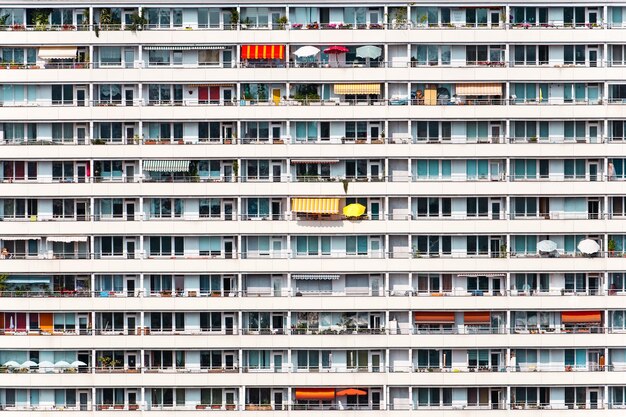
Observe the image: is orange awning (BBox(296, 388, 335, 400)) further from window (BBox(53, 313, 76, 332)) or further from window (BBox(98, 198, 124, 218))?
window (BBox(98, 198, 124, 218))

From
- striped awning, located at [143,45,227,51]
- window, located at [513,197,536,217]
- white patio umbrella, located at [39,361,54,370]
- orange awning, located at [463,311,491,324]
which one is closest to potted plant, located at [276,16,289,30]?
striped awning, located at [143,45,227,51]

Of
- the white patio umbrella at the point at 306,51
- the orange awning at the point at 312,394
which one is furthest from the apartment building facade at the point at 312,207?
the white patio umbrella at the point at 306,51

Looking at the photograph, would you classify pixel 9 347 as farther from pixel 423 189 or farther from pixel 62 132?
pixel 423 189

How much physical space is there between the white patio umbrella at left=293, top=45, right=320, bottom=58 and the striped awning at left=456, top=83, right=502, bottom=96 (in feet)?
35.2

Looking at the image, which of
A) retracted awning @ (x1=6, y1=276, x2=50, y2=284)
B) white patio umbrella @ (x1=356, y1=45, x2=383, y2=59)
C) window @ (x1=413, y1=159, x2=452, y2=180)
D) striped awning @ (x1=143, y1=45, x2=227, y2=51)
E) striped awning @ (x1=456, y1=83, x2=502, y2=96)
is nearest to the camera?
white patio umbrella @ (x1=356, y1=45, x2=383, y2=59)

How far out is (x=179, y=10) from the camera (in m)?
92.1

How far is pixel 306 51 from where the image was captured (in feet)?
298

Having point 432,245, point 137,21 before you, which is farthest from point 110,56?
point 432,245

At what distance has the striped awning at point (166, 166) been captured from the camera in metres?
91.4

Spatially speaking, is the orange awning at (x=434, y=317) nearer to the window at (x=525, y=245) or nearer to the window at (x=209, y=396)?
the window at (x=525, y=245)

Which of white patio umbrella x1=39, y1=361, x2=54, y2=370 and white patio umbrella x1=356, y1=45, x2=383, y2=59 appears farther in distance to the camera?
white patio umbrella x1=39, y1=361, x2=54, y2=370

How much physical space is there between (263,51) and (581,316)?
30050 millimetres

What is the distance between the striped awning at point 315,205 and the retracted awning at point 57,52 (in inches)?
760

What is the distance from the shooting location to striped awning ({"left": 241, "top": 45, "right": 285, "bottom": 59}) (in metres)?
91.0
